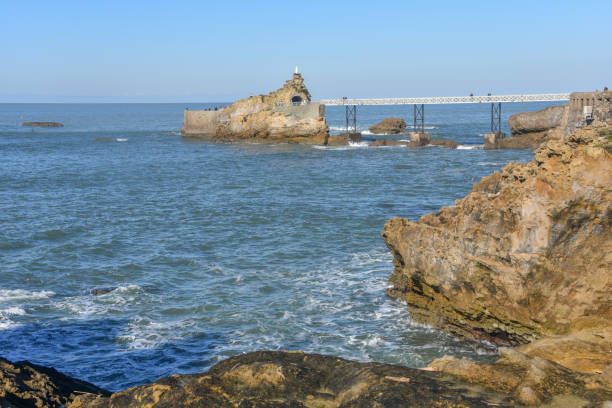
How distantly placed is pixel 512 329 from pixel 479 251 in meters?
2.17

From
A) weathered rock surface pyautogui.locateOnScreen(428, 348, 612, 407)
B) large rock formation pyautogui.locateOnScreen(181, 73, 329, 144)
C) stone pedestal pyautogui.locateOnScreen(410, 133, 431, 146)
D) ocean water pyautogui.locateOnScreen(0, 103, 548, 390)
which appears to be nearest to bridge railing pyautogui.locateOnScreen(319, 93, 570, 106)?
large rock formation pyautogui.locateOnScreen(181, 73, 329, 144)

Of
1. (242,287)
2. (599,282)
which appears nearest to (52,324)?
(242,287)

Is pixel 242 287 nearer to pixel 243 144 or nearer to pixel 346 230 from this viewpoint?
pixel 346 230

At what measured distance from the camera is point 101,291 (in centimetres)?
2228

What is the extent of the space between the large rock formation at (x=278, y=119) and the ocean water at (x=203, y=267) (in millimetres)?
28428

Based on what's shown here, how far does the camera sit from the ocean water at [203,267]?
17266mm

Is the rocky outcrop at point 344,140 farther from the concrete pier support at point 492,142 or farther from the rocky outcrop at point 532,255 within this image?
the rocky outcrop at point 532,255

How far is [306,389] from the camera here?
815cm

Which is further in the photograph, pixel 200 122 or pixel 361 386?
pixel 200 122

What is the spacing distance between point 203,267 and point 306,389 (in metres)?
17.6

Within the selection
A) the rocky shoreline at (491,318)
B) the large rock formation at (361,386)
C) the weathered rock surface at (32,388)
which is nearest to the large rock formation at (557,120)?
the rocky shoreline at (491,318)

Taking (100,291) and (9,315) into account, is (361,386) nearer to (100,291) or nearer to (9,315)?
(9,315)

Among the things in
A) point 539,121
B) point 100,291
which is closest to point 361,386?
point 100,291

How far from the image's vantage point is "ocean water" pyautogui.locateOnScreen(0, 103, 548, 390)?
17266 millimetres
